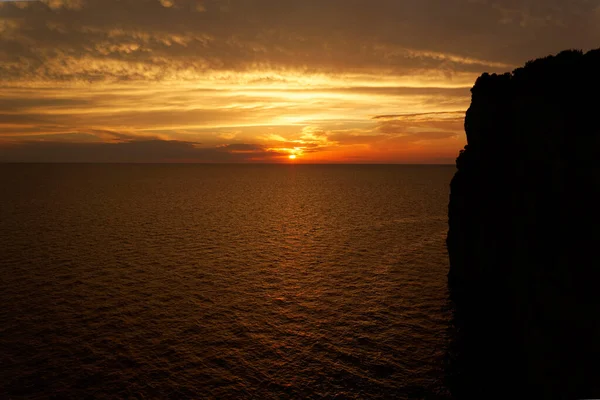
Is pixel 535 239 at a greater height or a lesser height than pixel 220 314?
greater

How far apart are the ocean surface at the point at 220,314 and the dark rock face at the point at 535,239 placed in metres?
3.89

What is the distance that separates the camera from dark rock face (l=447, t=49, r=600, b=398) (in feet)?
65.6

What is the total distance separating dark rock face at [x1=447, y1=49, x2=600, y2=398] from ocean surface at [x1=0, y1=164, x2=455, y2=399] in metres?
3.89

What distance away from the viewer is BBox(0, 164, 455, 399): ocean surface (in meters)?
25.3

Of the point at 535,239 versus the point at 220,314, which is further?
the point at 220,314

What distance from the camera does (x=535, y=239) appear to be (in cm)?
2494

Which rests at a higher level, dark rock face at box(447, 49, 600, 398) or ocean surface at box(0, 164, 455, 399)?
dark rock face at box(447, 49, 600, 398)

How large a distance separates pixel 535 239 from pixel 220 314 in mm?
28486

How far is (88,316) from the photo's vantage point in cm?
3391

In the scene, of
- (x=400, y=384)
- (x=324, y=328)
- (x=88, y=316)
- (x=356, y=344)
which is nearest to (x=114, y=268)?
(x=88, y=316)

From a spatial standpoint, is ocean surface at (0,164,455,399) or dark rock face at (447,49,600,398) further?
ocean surface at (0,164,455,399)

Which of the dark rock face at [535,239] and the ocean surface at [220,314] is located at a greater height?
the dark rock face at [535,239]

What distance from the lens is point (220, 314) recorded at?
35.5 m

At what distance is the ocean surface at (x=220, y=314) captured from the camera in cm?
2530
